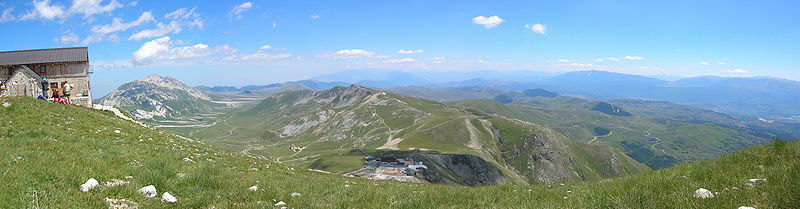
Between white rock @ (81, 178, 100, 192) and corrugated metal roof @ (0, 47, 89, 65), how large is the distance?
51737 mm

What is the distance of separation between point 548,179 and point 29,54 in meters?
187

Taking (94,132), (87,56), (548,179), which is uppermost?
(87,56)

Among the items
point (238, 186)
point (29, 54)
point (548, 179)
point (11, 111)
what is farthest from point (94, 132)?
point (548, 179)

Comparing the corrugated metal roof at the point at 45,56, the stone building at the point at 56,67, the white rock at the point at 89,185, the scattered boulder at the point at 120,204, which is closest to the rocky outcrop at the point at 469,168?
the stone building at the point at 56,67

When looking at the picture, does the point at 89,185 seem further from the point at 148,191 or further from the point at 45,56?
the point at 45,56

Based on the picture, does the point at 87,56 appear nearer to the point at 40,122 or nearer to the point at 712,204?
the point at 40,122

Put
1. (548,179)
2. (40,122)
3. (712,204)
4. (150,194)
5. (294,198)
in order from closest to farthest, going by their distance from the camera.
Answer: (712,204), (150,194), (294,198), (40,122), (548,179)

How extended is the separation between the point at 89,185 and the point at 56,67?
176 feet

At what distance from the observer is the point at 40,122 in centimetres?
2123

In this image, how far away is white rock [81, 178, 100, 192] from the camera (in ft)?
25.4

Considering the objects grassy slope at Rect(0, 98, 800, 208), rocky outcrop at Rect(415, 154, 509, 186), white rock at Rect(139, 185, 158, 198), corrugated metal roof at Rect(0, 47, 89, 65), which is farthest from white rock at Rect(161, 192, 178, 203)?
rocky outcrop at Rect(415, 154, 509, 186)

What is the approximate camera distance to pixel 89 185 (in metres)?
7.96

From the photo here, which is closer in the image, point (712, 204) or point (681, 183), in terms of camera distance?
point (712, 204)

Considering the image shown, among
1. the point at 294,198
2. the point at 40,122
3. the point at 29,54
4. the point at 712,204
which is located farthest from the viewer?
the point at 29,54
